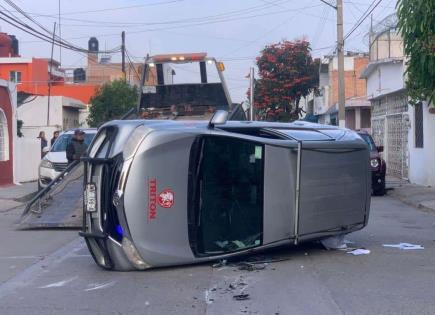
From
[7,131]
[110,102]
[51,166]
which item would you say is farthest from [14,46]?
[51,166]

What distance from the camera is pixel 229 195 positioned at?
1004 centimetres

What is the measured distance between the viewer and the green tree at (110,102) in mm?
43719

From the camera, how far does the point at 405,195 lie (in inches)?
870

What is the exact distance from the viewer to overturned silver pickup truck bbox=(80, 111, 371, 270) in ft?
30.7

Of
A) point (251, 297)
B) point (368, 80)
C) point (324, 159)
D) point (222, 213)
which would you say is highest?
point (368, 80)

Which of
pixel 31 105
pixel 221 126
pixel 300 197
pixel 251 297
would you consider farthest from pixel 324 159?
pixel 31 105

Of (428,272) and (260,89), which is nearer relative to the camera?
(428,272)

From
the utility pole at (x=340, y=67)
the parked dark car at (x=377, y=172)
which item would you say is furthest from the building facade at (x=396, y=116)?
the parked dark car at (x=377, y=172)

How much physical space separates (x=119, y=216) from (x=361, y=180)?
3.69 m

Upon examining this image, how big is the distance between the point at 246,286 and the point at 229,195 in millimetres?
1404

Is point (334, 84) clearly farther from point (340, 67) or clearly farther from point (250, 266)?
point (250, 266)

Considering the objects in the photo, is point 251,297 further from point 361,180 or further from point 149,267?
point 361,180

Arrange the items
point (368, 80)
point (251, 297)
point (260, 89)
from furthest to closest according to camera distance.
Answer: point (260, 89), point (368, 80), point (251, 297)

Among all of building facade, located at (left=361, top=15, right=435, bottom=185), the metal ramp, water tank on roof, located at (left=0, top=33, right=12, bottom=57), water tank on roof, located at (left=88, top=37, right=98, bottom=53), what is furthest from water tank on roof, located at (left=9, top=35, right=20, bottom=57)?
the metal ramp
